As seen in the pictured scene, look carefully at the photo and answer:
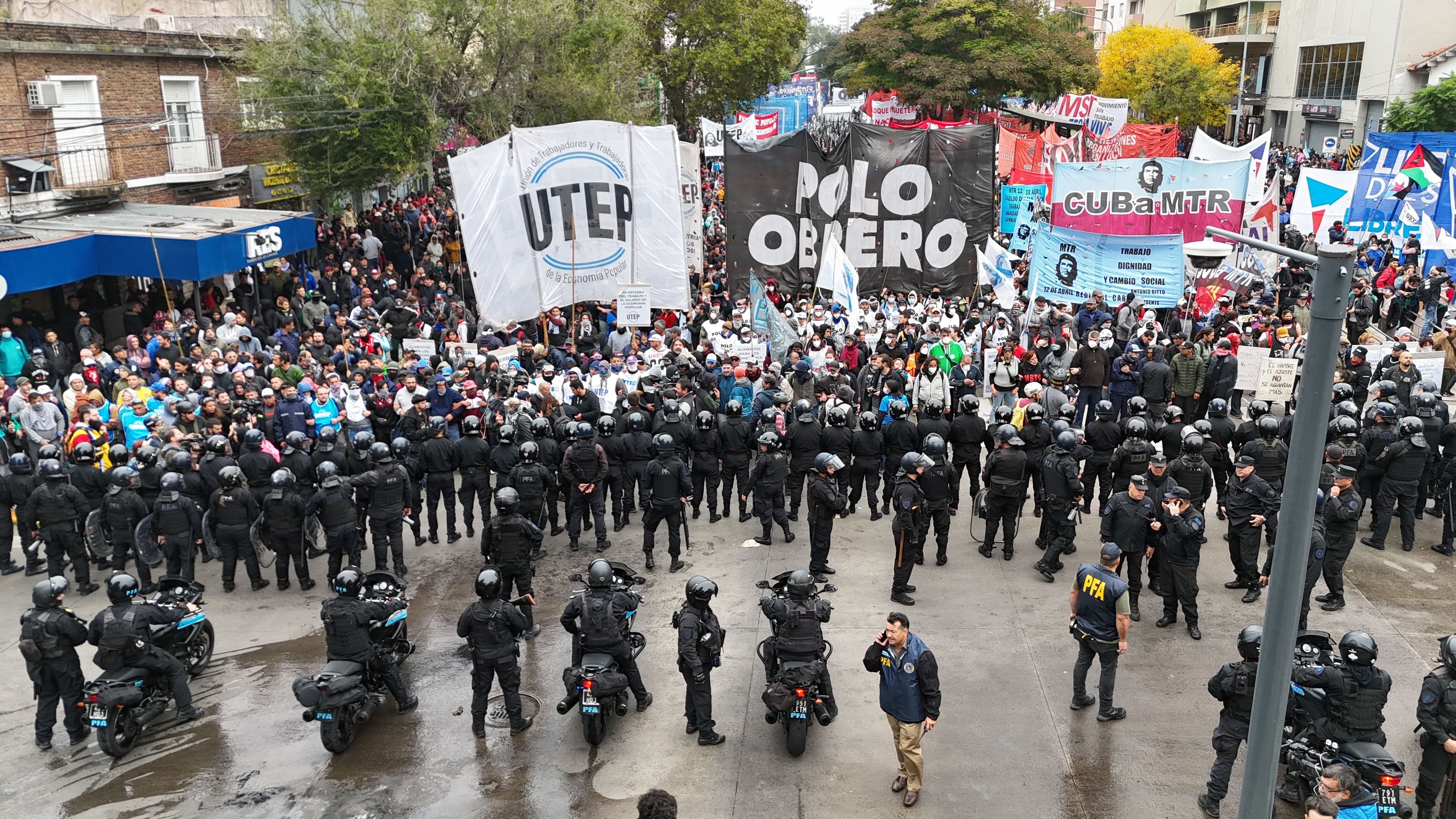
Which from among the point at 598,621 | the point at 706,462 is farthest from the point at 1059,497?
the point at 598,621

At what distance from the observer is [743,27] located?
4569 cm

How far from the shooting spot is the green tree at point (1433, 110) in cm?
3947

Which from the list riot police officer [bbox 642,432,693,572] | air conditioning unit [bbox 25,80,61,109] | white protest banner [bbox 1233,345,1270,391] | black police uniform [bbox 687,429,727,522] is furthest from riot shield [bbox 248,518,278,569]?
air conditioning unit [bbox 25,80,61,109]

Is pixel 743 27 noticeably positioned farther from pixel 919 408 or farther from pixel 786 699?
pixel 786 699

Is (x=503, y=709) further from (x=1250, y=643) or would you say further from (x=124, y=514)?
(x=1250, y=643)

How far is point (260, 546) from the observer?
40.7 feet

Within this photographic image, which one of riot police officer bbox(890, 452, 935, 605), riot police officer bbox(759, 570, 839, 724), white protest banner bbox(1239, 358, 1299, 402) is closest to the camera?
riot police officer bbox(759, 570, 839, 724)

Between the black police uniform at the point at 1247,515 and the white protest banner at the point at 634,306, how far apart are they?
9.42 metres

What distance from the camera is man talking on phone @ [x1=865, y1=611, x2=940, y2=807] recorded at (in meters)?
7.70

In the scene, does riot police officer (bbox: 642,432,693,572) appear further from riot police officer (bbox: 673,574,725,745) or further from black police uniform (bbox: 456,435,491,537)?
riot police officer (bbox: 673,574,725,745)

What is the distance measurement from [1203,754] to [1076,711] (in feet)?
3.33

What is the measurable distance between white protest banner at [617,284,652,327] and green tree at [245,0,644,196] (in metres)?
9.44

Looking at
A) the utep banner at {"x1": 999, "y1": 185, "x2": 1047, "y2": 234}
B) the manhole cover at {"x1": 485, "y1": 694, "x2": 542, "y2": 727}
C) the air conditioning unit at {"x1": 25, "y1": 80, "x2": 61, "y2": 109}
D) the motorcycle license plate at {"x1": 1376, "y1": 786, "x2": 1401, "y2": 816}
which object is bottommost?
the manhole cover at {"x1": 485, "y1": 694, "x2": 542, "y2": 727}

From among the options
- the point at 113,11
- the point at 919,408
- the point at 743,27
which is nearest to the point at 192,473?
the point at 919,408
